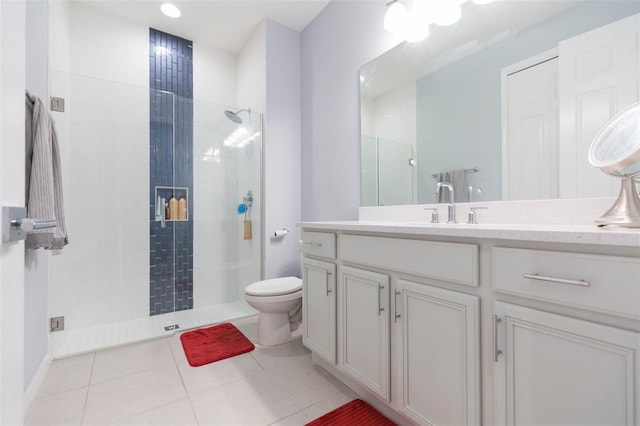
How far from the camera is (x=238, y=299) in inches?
114

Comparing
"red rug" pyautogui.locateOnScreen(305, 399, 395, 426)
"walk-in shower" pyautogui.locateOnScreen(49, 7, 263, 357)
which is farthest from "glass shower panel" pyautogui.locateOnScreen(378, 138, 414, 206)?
"walk-in shower" pyautogui.locateOnScreen(49, 7, 263, 357)

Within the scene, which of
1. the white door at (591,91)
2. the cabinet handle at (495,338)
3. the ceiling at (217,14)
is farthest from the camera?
the ceiling at (217,14)

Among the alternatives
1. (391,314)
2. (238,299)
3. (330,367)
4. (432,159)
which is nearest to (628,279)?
(391,314)

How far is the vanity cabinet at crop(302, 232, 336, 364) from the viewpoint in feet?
4.89

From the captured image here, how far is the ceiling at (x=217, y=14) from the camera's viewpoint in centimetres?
235

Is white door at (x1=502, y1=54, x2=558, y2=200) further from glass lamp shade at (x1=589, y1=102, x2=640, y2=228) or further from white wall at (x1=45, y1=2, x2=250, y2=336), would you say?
white wall at (x1=45, y1=2, x2=250, y2=336)

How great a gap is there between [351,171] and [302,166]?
69 cm

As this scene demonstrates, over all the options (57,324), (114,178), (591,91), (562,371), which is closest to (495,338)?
(562,371)

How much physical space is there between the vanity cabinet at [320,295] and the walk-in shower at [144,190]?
1.07 m

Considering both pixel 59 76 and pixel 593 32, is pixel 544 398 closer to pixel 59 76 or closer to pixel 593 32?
pixel 593 32

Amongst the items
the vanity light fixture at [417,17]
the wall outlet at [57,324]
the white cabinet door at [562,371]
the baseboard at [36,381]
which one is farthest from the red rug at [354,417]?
the vanity light fixture at [417,17]

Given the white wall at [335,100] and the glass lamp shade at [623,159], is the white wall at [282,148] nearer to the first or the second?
the white wall at [335,100]

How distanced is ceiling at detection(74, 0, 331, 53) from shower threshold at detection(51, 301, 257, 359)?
2.63 meters

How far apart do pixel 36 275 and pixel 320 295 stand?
161 centimetres
